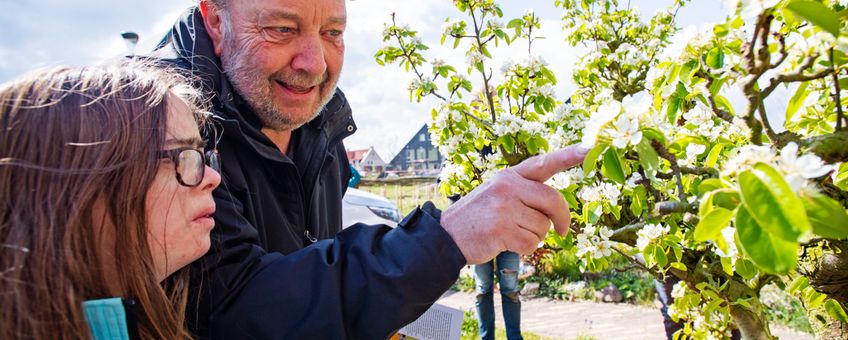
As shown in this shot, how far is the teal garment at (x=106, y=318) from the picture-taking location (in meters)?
1.04

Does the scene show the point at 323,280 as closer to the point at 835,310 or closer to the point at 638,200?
the point at 638,200

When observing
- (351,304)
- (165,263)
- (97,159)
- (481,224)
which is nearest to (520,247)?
(481,224)

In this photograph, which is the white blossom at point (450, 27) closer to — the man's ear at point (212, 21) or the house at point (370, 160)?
the man's ear at point (212, 21)

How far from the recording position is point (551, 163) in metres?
1.20

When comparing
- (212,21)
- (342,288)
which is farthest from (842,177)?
(212,21)

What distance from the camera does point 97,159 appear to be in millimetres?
1062

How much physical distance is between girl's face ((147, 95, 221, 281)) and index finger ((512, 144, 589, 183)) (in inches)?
28.8

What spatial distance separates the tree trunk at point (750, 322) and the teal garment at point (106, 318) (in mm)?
1801

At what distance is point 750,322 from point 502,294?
254cm

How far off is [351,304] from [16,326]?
634 millimetres

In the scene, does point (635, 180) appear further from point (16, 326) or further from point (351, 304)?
point (16, 326)

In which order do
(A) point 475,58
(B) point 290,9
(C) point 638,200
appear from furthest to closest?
(A) point 475,58, (B) point 290,9, (C) point 638,200

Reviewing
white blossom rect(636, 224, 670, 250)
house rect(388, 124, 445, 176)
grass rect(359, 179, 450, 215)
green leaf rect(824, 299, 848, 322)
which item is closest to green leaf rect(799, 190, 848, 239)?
white blossom rect(636, 224, 670, 250)

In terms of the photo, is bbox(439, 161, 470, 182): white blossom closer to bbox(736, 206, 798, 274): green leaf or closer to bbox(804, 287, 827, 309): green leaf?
bbox(804, 287, 827, 309): green leaf
